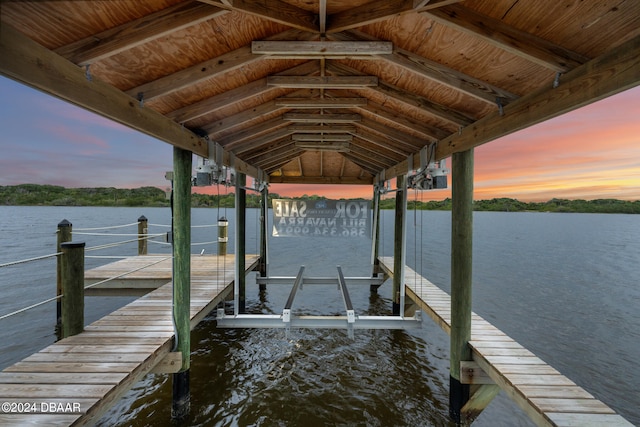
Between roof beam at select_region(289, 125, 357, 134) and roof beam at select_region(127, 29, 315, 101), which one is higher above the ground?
roof beam at select_region(289, 125, 357, 134)

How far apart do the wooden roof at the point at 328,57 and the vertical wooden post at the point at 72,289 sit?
2.22 metres

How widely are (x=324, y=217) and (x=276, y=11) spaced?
16.6 ft

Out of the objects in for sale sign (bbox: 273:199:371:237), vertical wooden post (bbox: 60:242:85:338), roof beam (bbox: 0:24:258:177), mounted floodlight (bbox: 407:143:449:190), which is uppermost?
roof beam (bbox: 0:24:258:177)

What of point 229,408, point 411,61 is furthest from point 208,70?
point 229,408

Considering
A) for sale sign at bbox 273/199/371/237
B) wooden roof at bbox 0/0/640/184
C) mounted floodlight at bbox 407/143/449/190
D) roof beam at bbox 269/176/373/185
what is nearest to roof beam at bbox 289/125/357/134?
wooden roof at bbox 0/0/640/184

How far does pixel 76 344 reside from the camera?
3.56m

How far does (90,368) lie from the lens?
299 centimetres

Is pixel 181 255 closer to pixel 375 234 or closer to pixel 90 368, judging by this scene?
pixel 90 368

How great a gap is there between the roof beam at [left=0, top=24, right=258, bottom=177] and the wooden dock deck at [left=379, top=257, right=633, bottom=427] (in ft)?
15.0

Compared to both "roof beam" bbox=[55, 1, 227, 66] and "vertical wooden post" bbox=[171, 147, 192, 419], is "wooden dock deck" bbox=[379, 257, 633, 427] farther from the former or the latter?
"roof beam" bbox=[55, 1, 227, 66]

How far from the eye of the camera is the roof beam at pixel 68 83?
1599 mm

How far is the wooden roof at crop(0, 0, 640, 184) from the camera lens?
182cm

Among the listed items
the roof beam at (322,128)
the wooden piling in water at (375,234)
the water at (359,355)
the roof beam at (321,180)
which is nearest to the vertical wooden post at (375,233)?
the wooden piling in water at (375,234)

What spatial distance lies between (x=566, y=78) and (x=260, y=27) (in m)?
2.45
